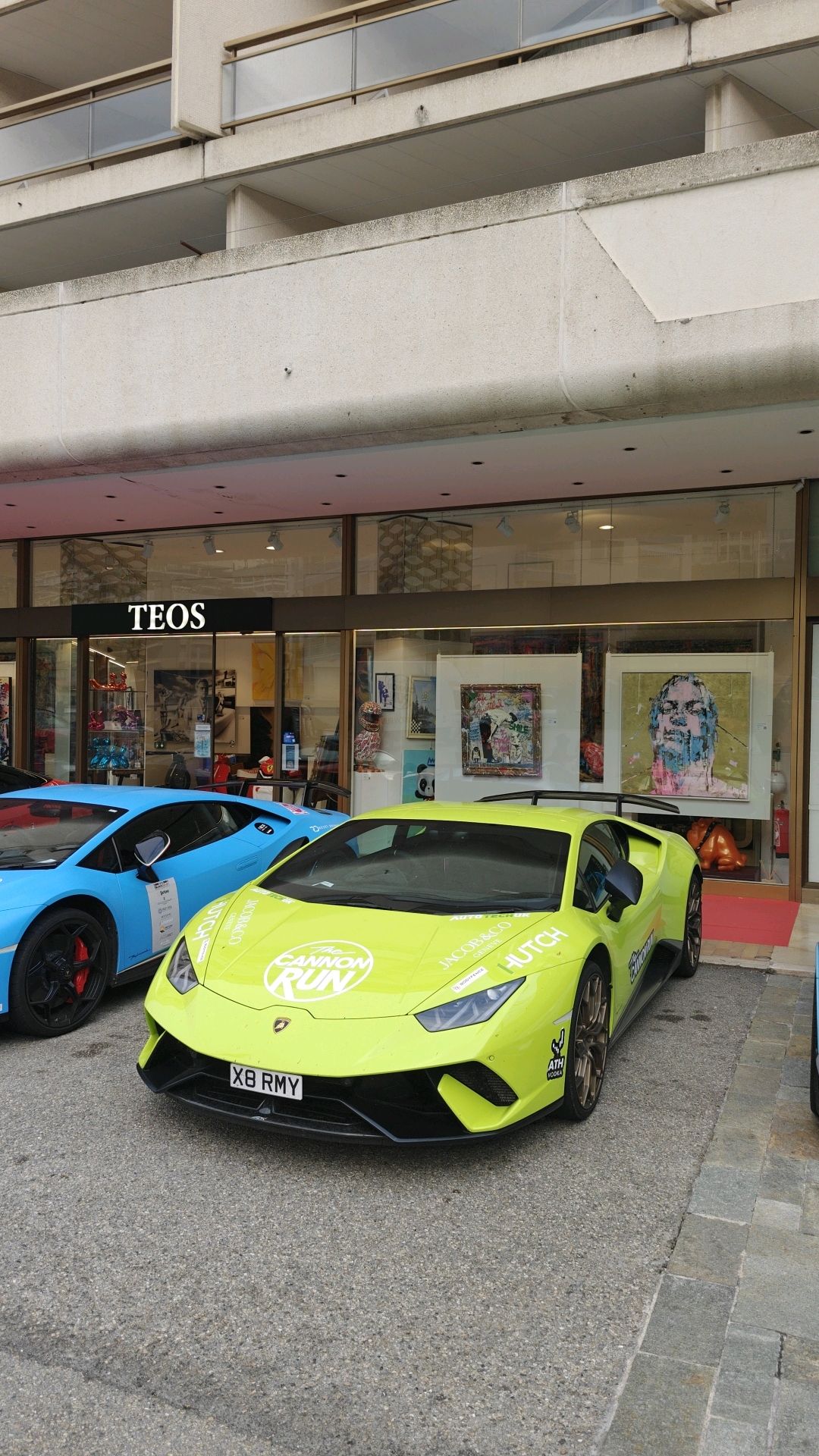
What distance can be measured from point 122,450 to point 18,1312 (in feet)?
25.8

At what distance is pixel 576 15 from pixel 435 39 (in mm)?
1378

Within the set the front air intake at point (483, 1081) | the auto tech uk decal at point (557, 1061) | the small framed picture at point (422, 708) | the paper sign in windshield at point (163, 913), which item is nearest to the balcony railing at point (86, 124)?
the small framed picture at point (422, 708)

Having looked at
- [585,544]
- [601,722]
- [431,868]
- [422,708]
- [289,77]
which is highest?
[289,77]

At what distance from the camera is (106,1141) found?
4098 mm

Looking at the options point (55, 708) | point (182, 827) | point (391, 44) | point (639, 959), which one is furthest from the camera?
point (55, 708)

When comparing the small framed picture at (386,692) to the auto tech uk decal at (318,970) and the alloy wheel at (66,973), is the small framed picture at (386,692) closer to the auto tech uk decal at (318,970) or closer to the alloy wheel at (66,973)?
the alloy wheel at (66,973)

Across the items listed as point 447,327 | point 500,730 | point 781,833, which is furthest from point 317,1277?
point 500,730

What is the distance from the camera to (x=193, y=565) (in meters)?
13.3

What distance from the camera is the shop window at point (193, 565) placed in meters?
12.4

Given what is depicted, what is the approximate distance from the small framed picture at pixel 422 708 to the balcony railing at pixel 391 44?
5.84 m

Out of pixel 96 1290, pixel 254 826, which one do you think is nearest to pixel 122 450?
pixel 254 826

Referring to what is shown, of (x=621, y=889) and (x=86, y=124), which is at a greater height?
(x=86, y=124)

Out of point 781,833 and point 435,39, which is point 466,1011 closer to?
point 781,833

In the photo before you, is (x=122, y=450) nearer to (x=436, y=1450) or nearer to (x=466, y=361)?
(x=466, y=361)
